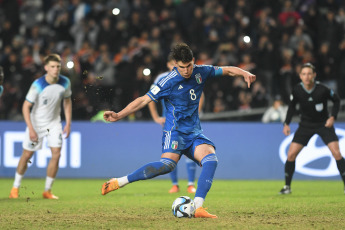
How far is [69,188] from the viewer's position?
42.2ft

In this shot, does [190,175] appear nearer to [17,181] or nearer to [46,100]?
[46,100]

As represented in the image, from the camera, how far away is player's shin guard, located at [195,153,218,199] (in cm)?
765

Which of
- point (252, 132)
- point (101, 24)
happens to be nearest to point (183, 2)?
point (101, 24)

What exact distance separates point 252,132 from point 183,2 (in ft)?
18.6

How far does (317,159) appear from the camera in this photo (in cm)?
1442

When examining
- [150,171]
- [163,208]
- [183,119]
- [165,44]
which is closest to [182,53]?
[183,119]

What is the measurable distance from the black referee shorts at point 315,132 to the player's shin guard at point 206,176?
3.77 m

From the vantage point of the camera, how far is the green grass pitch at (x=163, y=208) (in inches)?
282

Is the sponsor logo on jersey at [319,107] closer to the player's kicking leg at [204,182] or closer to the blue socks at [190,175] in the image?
the blue socks at [190,175]

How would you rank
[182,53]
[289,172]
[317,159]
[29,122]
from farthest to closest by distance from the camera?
[317,159] → [289,172] → [29,122] → [182,53]

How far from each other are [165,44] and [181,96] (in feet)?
33.8

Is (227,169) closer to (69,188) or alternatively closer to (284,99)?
(284,99)

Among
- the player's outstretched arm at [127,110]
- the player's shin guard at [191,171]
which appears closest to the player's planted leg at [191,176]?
the player's shin guard at [191,171]

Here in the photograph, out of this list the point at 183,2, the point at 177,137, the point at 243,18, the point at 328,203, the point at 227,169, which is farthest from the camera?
the point at 183,2
